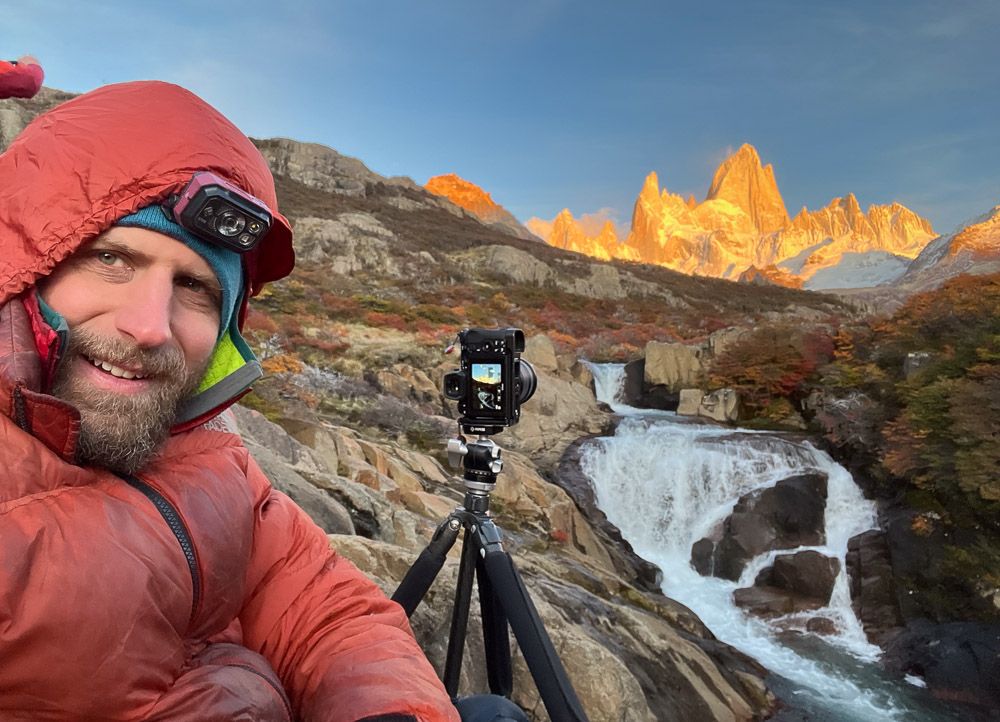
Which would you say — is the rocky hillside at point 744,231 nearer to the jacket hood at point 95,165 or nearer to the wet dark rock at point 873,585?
the wet dark rock at point 873,585

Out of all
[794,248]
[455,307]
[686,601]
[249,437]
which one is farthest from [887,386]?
[794,248]

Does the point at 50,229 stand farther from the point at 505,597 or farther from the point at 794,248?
the point at 794,248

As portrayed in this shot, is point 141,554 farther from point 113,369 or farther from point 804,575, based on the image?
point 804,575

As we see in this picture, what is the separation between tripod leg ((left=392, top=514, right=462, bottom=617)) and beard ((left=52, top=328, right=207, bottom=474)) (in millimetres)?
1273

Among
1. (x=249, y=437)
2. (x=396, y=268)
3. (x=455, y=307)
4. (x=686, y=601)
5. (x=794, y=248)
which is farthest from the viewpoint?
(x=794, y=248)

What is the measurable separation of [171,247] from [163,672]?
2.77 feet

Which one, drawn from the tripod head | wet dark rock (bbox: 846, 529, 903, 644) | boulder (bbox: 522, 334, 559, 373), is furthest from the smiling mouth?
boulder (bbox: 522, 334, 559, 373)

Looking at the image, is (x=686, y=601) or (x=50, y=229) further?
(x=686, y=601)

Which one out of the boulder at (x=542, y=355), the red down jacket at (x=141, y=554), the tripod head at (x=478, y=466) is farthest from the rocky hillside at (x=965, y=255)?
the red down jacket at (x=141, y=554)

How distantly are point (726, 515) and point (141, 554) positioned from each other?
34.2 feet

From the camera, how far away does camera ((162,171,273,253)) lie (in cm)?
118

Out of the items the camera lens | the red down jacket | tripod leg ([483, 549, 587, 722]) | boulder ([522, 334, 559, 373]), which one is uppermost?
boulder ([522, 334, 559, 373])

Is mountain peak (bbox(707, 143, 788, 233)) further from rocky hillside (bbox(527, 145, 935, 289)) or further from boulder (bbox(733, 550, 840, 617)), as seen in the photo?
boulder (bbox(733, 550, 840, 617))

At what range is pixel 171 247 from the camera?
121cm
